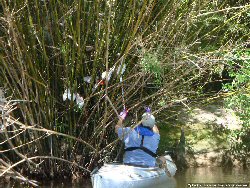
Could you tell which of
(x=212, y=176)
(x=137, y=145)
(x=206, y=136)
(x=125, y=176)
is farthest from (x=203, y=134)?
(x=125, y=176)

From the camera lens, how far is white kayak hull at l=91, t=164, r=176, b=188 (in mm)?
6344

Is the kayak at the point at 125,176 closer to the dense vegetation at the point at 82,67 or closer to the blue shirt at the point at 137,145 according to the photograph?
the blue shirt at the point at 137,145

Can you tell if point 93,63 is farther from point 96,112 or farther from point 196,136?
point 196,136

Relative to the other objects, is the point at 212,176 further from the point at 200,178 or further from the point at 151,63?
the point at 151,63

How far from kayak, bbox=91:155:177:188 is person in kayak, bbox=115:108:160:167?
0.15 m

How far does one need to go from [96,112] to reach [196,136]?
2221mm

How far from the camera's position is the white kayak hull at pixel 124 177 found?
20.8 feet

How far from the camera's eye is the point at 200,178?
7477mm

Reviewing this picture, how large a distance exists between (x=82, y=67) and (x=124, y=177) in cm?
166

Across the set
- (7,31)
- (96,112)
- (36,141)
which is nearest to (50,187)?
(36,141)

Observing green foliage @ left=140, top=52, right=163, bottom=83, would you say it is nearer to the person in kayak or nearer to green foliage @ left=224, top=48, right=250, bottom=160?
the person in kayak

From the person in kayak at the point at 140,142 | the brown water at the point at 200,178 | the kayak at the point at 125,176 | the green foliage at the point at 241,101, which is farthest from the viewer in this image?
the green foliage at the point at 241,101

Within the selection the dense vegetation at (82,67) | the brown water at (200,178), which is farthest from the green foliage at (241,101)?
the brown water at (200,178)

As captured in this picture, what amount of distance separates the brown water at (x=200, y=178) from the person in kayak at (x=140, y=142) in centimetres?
49
